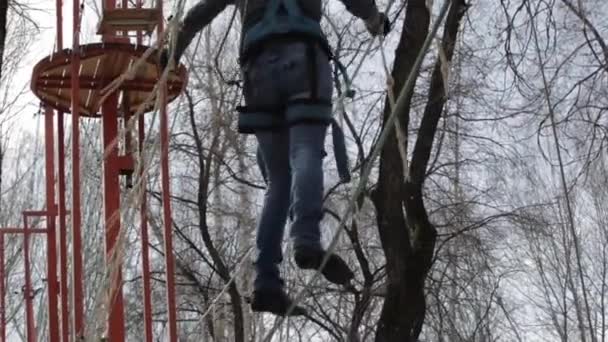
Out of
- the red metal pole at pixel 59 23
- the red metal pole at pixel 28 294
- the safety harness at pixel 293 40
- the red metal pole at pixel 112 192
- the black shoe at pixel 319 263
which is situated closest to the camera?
the black shoe at pixel 319 263

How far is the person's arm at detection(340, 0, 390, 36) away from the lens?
262 centimetres

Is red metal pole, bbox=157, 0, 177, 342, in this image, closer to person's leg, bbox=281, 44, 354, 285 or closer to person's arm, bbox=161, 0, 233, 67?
person's arm, bbox=161, 0, 233, 67

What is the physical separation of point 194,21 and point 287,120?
0.44m

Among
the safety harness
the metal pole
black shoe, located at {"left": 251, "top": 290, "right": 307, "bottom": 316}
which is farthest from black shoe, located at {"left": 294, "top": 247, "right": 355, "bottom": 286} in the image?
the metal pole

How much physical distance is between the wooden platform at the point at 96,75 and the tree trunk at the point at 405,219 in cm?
301

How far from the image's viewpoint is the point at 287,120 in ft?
8.08

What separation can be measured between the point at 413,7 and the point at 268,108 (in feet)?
16.7

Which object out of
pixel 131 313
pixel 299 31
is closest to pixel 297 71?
pixel 299 31

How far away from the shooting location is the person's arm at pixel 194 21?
8.77 ft

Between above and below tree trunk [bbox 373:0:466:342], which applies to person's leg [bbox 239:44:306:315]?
below

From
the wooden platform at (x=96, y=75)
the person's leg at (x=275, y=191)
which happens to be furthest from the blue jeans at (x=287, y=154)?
the wooden platform at (x=96, y=75)

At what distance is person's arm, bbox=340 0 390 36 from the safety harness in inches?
6.9

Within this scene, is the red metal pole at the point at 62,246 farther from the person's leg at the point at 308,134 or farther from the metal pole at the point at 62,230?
the person's leg at the point at 308,134

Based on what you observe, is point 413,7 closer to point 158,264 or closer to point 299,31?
point 299,31
